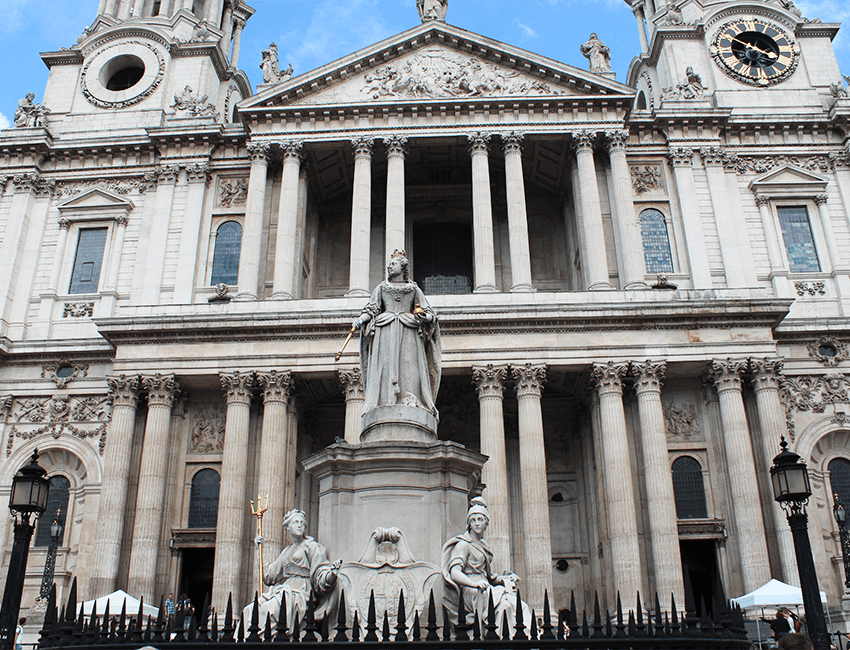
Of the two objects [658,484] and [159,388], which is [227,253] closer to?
[159,388]

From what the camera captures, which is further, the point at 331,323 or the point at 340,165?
the point at 340,165

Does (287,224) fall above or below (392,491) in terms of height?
above

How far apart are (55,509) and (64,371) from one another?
4.83 m

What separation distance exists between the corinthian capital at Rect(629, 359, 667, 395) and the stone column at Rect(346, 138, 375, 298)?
9163mm

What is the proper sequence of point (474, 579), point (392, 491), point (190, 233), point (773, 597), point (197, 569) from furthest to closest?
1. point (190, 233)
2. point (197, 569)
3. point (773, 597)
4. point (392, 491)
5. point (474, 579)

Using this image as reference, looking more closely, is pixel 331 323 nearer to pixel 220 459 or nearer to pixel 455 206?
pixel 220 459

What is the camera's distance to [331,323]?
2552cm

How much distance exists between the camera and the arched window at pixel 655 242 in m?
29.4

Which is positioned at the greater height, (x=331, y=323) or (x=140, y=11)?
(x=140, y=11)

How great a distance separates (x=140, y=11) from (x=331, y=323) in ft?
75.1

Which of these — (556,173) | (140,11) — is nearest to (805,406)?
(556,173)

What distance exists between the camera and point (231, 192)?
31219 millimetres

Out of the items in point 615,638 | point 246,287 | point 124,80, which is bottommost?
point 615,638

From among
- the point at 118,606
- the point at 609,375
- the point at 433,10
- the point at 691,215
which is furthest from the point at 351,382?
the point at 433,10
